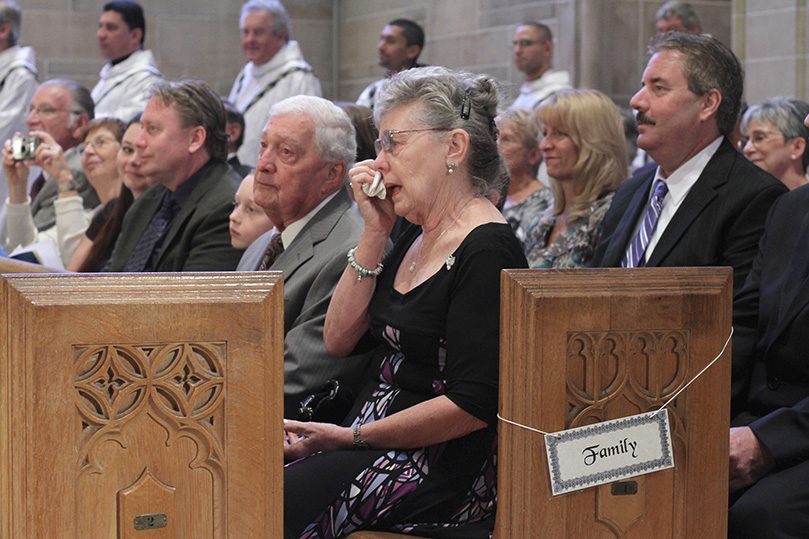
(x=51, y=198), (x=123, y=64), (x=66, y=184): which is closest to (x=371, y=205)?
(x=66, y=184)

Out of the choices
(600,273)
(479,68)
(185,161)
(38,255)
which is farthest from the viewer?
(479,68)

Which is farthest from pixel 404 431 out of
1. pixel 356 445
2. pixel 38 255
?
pixel 38 255

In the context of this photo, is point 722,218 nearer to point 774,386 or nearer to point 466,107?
point 774,386

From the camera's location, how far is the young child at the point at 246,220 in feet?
12.2

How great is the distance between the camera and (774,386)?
2.66 m

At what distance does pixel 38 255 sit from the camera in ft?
15.8

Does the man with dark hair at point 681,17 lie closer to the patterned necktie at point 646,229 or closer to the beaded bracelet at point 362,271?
the patterned necktie at point 646,229

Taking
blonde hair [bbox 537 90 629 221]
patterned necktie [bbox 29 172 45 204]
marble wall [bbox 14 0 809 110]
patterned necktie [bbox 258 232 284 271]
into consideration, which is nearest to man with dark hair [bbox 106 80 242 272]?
patterned necktie [bbox 258 232 284 271]

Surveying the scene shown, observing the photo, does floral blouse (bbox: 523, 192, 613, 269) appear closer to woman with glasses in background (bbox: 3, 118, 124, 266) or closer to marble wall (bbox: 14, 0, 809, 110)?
woman with glasses in background (bbox: 3, 118, 124, 266)

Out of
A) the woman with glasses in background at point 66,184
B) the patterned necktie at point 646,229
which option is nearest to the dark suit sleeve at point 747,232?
the patterned necktie at point 646,229

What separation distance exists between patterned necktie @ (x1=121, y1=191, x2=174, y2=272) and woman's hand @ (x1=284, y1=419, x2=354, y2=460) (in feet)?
6.31

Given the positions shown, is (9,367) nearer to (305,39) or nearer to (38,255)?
(38,255)

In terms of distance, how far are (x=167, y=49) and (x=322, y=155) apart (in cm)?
754

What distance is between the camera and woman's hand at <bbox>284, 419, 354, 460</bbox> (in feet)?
7.88
